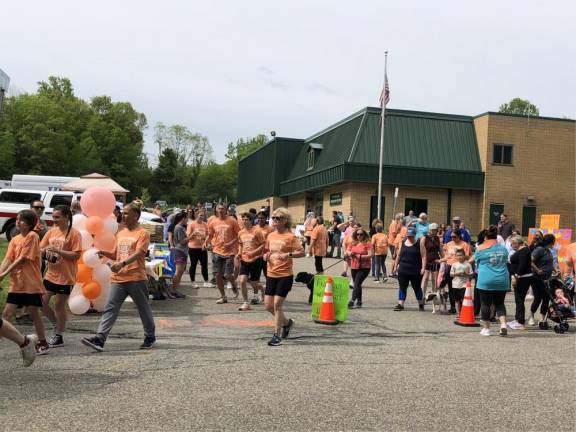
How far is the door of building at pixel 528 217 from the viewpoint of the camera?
121 ft

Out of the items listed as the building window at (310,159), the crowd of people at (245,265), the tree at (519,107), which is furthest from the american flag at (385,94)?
the tree at (519,107)

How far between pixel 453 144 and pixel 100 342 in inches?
1283

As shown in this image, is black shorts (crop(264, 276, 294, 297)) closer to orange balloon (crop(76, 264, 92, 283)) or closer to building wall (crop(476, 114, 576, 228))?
orange balloon (crop(76, 264, 92, 283))

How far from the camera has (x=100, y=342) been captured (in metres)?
7.55

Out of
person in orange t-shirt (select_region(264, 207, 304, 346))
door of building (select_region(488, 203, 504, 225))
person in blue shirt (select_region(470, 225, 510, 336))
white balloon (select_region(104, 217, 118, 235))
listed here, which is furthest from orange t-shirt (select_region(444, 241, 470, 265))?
door of building (select_region(488, 203, 504, 225))

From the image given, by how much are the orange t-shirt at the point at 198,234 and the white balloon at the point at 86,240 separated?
4.95m

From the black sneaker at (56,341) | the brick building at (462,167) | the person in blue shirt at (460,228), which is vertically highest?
the brick building at (462,167)

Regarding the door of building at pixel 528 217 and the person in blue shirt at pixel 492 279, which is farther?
the door of building at pixel 528 217

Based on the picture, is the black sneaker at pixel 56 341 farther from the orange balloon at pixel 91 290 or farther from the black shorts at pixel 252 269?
the black shorts at pixel 252 269

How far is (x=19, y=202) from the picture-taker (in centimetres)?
2548

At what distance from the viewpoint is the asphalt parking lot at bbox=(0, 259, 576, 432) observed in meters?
5.13

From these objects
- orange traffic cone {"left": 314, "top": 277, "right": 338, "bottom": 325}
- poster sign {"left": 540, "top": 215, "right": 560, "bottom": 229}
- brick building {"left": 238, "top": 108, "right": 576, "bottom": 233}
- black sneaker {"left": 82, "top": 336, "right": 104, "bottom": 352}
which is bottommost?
black sneaker {"left": 82, "top": 336, "right": 104, "bottom": 352}

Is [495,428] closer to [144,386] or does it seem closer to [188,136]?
[144,386]

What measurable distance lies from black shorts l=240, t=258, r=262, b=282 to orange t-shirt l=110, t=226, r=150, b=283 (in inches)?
158
